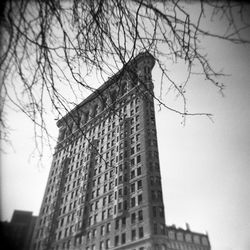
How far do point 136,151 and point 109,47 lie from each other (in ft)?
120

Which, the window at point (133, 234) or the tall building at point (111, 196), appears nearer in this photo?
the window at point (133, 234)

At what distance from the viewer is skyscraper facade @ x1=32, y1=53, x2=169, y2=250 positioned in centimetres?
3084

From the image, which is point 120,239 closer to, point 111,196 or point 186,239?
point 111,196

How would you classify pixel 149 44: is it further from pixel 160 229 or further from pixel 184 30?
pixel 160 229

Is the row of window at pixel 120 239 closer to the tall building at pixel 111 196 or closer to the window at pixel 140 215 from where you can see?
the tall building at pixel 111 196

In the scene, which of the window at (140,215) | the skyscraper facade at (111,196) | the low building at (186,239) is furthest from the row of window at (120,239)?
the low building at (186,239)

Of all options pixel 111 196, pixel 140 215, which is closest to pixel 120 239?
pixel 140 215

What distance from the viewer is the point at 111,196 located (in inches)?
1436

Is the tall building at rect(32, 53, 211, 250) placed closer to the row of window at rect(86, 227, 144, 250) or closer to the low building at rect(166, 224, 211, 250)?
the row of window at rect(86, 227, 144, 250)

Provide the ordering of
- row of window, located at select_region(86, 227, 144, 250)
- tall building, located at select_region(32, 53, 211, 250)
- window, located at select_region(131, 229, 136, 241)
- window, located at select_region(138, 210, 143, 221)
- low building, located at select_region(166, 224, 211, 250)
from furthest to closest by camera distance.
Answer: low building, located at select_region(166, 224, 211, 250), window, located at select_region(138, 210, 143, 221), tall building, located at select_region(32, 53, 211, 250), window, located at select_region(131, 229, 136, 241), row of window, located at select_region(86, 227, 144, 250)

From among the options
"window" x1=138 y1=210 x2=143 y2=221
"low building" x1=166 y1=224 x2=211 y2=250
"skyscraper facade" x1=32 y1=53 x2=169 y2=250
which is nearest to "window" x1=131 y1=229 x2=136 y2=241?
"skyscraper facade" x1=32 y1=53 x2=169 y2=250

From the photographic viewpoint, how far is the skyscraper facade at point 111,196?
30.8 metres

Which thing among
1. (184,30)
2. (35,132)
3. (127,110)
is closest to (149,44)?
(184,30)

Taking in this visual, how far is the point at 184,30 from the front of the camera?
6.91ft
